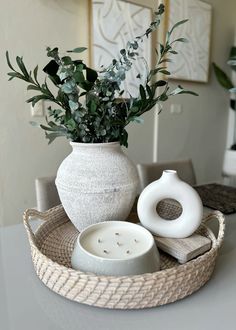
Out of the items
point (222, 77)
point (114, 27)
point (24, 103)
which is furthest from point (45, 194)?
point (222, 77)

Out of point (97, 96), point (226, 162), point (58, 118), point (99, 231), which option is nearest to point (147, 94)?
point (97, 96)

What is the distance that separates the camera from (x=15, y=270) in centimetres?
64

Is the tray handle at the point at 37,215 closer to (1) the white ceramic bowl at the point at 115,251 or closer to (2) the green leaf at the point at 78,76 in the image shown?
(1) the white ceramic bowl at the point at 115,251

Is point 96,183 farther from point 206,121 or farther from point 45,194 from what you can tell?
point 206,121

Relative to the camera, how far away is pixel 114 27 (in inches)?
78.7

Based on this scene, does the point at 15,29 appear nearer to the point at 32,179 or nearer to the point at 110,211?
the point at 32,179

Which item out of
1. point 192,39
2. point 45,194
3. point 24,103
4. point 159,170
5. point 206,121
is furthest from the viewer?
point 206,121

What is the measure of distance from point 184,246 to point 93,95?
16.4 inches

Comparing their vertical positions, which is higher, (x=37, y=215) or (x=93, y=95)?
(x=93, y=95)

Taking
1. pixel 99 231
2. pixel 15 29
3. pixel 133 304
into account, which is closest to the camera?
pixel 133 304

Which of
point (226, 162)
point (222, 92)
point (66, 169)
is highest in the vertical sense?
point (222, 92)

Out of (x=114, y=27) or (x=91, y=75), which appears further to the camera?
(x=114, y=27)

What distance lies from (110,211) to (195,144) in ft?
7.48

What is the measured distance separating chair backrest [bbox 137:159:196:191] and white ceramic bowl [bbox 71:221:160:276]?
80cm
